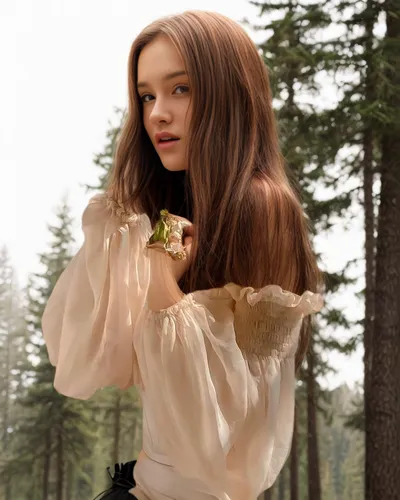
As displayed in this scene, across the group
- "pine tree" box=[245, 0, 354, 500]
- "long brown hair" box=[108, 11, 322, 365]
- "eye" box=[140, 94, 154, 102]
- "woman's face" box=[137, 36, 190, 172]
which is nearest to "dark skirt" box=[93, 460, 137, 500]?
"long brown hair" box=[108, 11, 322, 365]

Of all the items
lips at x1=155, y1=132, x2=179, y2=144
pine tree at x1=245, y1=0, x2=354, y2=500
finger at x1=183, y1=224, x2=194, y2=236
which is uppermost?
pine tree at x1=245, y1=0, x2=354, y2=500

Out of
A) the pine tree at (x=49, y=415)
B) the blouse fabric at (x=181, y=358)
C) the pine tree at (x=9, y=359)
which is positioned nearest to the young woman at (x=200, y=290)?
the blouse fabric at (x=181, y=358)

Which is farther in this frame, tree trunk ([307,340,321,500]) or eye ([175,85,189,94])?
tree trunk ([307,340,321,500])

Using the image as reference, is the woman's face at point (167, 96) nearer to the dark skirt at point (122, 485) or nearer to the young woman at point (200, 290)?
the young woman at point (200, 290)

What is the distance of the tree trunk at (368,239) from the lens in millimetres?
4180

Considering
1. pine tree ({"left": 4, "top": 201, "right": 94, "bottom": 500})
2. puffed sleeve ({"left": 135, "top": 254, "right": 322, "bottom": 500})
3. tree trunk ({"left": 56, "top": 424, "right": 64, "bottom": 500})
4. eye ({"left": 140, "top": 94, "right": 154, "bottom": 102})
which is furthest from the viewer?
tree trunk ({"left": 56, "top": 424, "right": 64, "bottom": 500})

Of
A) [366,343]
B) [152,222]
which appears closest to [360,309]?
[366,343]

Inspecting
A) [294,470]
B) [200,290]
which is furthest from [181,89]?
[294,470]

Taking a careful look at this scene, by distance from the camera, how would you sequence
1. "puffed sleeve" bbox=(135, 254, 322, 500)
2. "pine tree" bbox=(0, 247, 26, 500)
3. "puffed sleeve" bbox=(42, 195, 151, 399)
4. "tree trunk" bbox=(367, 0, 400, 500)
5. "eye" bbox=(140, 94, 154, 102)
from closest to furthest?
1. "puffed sleeve" bbox=(135, 254, 322, 500)
2. "puffed sleeve" bbox=(42, 195, 151, 399)
3. "eye" bbox=(140, 94, 154, 102)
4. "tree trunk" bbox=(367, 0, 400, 500)
5. "pine tree" bbox=(0, 247, 26, 500)

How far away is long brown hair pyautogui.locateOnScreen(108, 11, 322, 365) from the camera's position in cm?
129

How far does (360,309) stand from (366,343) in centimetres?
19

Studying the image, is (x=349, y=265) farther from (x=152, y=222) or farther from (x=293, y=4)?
(x=152, y=222)

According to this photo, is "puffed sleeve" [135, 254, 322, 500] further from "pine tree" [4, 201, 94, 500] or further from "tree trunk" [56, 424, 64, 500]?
"tree trunk" [56, 424, 64, 500]

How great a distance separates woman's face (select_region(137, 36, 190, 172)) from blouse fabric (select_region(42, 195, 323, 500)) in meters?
0.14
